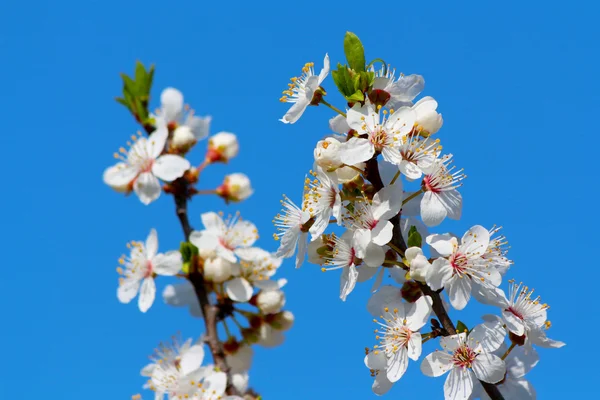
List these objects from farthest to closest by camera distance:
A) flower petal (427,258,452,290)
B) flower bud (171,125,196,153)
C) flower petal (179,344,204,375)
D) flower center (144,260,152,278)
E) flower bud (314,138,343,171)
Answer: flower bud (171,125,196,153) → flower center (144,260,152,278) → flower petal (179,344,204,375) → flower bud (314,138,343,171) → flower petal (427,258,452,290)

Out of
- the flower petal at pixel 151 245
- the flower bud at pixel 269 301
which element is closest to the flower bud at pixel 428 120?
the flower bud at pixel 269 301

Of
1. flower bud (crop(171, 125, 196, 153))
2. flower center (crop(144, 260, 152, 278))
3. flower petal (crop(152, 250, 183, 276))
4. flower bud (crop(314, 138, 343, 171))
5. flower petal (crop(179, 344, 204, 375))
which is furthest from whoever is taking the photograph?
flower bud (crop(171, 125, 196, 153))

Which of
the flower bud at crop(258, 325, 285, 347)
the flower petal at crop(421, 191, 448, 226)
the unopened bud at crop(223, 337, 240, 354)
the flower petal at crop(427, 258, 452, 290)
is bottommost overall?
the flower petal at crop(427, 258, 452, 290)

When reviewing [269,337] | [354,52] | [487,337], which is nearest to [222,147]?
[269,337]

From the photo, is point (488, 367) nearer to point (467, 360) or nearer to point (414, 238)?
point (467, 360)

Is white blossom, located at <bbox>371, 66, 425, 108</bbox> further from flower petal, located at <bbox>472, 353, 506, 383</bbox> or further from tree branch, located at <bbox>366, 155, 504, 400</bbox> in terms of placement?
flower petal, located at <bbox>472, 353, 506, 383</bbox>

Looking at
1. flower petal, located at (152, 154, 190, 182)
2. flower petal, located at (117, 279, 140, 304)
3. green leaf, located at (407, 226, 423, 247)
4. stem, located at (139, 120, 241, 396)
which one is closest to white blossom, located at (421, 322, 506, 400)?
green leaf, located at (407, 226, 423, 247)
